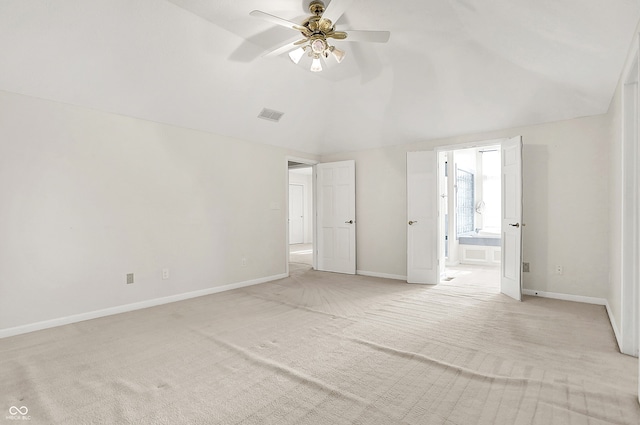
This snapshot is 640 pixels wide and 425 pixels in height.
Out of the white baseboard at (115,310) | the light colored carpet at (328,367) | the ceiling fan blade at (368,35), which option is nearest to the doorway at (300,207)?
the white baseboard at (115,310)

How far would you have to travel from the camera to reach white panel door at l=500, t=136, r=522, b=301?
4.21m

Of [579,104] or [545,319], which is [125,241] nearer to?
[545,319]

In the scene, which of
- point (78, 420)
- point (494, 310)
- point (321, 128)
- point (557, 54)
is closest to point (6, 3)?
point (78, 420)

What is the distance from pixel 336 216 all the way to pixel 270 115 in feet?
7.51

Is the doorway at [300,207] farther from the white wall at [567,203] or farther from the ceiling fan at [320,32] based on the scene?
the ceiling fan at [320,32]

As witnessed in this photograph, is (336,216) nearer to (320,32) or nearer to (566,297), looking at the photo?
(566,297)

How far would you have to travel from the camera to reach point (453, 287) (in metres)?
5.00

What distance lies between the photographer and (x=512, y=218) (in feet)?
14.4

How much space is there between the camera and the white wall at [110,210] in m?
3.15

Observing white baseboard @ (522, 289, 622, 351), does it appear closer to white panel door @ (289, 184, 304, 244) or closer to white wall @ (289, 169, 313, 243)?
white panel door @ (289, 184, 304, 244)

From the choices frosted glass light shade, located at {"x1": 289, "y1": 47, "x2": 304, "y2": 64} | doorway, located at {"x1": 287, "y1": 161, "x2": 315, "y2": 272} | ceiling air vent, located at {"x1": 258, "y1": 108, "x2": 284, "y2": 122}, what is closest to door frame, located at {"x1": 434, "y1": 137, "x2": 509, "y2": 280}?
ceiling air vent, located at {"x1": 258, "y1": 108, "x2": 284, "y2": 122}

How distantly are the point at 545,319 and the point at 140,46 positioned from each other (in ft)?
16.3

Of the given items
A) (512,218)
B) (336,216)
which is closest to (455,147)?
(512,218)

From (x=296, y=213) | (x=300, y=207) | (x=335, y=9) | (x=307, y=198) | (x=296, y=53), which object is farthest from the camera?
(x=307, y=198)
